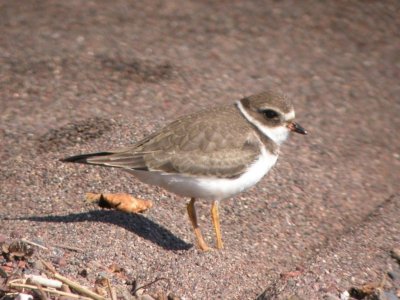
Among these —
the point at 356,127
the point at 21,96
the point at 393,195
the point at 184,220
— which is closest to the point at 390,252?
the point at 393,195

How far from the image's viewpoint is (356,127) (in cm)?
737

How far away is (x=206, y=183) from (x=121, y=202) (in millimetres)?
723

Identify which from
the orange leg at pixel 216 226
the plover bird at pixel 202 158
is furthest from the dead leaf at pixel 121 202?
the orange leg at pixel 216 226

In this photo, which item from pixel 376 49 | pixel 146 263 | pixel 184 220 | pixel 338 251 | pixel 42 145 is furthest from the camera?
pixel 376 49

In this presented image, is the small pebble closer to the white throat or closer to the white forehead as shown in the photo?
the white throat

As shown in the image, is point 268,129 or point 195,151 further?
point 268,129

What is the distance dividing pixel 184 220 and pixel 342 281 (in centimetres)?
137

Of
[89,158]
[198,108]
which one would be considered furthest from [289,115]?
[198,108]

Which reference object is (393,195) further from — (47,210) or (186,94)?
(47,210)

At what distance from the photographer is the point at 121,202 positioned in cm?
549

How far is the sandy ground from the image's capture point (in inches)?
198

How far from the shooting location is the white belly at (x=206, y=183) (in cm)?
515

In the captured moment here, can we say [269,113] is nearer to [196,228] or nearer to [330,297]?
[196,228]

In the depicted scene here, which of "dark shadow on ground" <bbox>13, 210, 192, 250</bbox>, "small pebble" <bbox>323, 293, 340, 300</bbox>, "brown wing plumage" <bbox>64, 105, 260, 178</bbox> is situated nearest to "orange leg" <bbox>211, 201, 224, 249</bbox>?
"dark shadow on ground" <bbox>13, 210, 192, 250</bbox>
